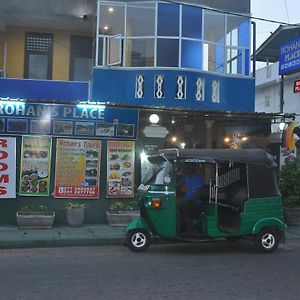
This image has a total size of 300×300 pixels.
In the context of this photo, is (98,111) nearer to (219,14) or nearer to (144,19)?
(144,19)

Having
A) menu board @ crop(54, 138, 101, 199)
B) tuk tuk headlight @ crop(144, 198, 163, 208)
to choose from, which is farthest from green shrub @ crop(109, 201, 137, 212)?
tuk tuk headlight @ crop(144, 198, 163, 208)

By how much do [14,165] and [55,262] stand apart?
4551 millimetres

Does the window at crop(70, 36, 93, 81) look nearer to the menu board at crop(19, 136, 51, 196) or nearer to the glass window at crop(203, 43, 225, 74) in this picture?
the glass window at crop(203, 43, 225, 74)

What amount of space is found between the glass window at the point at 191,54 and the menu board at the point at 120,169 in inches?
174

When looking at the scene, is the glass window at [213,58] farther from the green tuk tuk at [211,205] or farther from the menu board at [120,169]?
the green tuk tuk at [211,205]

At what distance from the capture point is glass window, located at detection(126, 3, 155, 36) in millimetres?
17016

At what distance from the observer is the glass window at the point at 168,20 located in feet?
55.4

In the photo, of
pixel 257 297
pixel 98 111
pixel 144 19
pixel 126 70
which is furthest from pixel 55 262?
pixel 144 19

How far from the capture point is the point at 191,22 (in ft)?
56.0

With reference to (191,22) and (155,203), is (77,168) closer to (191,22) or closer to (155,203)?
(155,203)

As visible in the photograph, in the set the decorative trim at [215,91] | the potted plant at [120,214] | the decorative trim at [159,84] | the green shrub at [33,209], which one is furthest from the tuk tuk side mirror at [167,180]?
the decorative trim at [215,91]

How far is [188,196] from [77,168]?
4.13 metres

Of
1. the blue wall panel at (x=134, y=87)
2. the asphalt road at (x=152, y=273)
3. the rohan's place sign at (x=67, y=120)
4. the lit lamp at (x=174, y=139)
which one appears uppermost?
the blue wall panel at (x=134, y=87)

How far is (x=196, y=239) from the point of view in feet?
32.6
